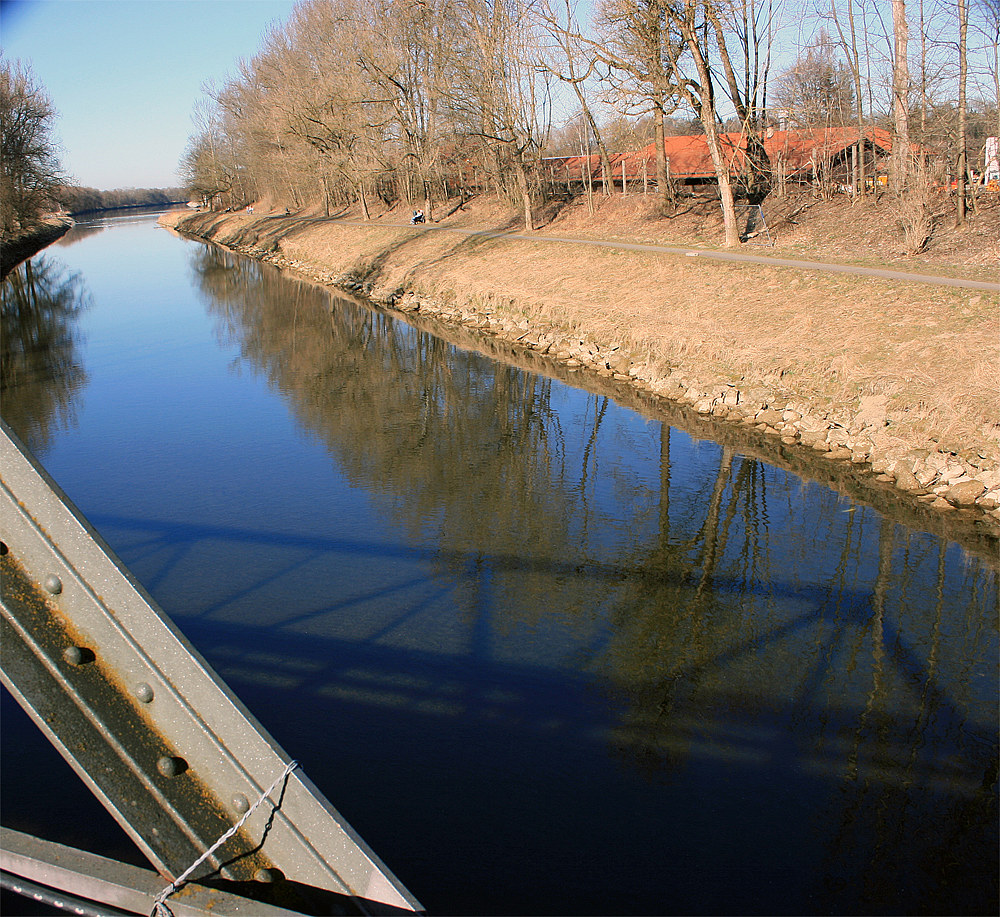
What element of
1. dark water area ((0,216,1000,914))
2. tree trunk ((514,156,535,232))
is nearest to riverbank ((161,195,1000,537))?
dark water area ((0,216,1000,914))

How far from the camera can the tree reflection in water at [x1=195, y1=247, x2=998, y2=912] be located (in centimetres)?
603

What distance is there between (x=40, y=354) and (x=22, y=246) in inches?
1380

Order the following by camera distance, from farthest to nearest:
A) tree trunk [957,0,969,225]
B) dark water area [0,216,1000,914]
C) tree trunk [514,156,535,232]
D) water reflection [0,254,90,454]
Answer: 1. tree trunk [514,156,535,232]
2. tree trunk [957,0,969,225]
3. water reflection [0,254,90,454]
4. dark water area [0,216,1000,914]

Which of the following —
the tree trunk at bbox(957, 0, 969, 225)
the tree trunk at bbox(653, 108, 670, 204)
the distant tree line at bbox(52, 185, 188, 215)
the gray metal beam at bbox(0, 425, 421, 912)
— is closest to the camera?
the gray metal beam at bbox(0, 425, 421, 912)

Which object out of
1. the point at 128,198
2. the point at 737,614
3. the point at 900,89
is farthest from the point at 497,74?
the point at 128,198

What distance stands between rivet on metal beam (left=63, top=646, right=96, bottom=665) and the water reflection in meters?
13.6

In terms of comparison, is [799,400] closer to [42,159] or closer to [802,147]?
[802,147]

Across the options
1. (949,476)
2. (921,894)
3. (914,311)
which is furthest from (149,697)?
(914,311)

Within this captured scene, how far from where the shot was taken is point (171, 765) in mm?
2945

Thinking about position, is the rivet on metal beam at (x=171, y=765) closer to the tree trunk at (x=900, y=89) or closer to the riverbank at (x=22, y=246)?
the tree trunk at (x=900, y=89)

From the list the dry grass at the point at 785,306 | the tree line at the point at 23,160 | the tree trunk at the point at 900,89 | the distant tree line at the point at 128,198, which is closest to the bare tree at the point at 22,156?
the tree line at the point at 23,160

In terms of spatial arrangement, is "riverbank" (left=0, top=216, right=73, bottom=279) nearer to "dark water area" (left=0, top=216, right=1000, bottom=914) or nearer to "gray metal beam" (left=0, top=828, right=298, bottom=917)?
"dark water area" (left=0, top=216, right=1000, bottom=914)

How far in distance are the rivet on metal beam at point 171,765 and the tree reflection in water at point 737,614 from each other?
4303 mm

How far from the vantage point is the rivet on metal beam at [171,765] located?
2.94 meters
